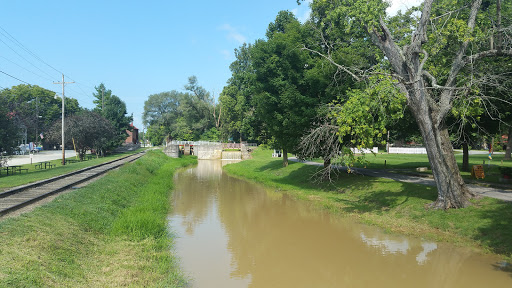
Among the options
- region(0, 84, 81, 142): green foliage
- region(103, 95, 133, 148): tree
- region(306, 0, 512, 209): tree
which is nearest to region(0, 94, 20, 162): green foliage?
region(306, 0, 512, 209): tree

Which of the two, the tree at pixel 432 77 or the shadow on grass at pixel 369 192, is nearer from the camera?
the tree at pixel 432 77

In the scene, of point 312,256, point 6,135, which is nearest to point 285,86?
point 312,256

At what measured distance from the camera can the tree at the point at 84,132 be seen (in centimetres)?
4797

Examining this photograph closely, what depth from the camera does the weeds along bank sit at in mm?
7594

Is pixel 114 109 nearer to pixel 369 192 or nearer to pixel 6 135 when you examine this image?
pixel 6 135

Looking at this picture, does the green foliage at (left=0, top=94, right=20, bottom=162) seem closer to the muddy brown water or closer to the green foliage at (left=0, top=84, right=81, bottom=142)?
the muddy brown water

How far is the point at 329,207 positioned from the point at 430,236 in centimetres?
656

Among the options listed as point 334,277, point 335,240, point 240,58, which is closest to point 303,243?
point 335,240

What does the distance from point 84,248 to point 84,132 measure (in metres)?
43.4

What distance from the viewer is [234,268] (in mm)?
10539

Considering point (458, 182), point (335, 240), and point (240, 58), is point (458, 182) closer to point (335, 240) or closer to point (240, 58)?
point (335, 240)

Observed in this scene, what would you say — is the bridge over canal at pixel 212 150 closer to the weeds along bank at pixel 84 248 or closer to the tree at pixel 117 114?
the tree at pixel 117 114

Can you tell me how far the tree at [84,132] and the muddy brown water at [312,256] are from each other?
36965mm

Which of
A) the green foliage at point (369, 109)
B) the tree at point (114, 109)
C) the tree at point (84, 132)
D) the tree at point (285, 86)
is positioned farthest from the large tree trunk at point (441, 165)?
the tree at point (114, 109)
